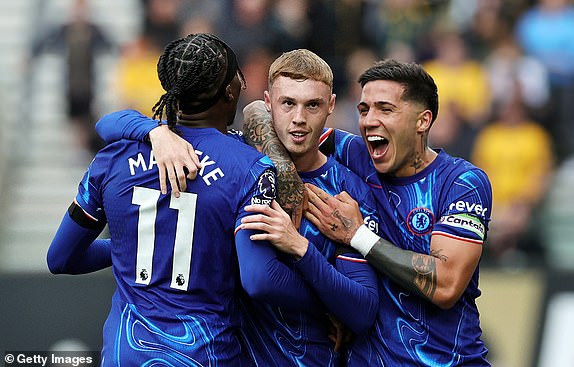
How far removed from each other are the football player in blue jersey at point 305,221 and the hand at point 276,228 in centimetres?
6

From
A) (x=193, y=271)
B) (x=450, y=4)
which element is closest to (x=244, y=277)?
(x=193, y=271)

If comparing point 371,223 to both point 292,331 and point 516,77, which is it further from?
point 516,77

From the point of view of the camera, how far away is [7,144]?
11.4 meters

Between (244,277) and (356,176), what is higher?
(356,176)

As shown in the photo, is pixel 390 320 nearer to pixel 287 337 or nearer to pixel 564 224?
pixel 287 337

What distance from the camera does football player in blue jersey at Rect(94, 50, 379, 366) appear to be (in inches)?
170

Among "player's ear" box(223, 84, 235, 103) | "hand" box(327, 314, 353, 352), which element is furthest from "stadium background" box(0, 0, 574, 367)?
"player's ear" box(223, 84, 235, 103)

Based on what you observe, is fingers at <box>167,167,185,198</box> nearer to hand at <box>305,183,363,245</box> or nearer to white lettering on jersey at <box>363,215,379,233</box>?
hand at <box>305,183,363,245</box>

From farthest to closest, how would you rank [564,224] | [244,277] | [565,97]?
[565,97] → [564,224] → [244,277]

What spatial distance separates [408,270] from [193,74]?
1250 mm

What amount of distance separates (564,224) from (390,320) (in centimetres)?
575

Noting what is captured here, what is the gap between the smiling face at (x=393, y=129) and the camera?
15.0 ft

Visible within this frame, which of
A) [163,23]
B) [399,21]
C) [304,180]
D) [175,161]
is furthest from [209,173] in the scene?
[399,21]

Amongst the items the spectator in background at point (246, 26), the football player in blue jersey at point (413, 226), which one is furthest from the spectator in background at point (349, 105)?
the football player in blue jersey at point (413, 226)
